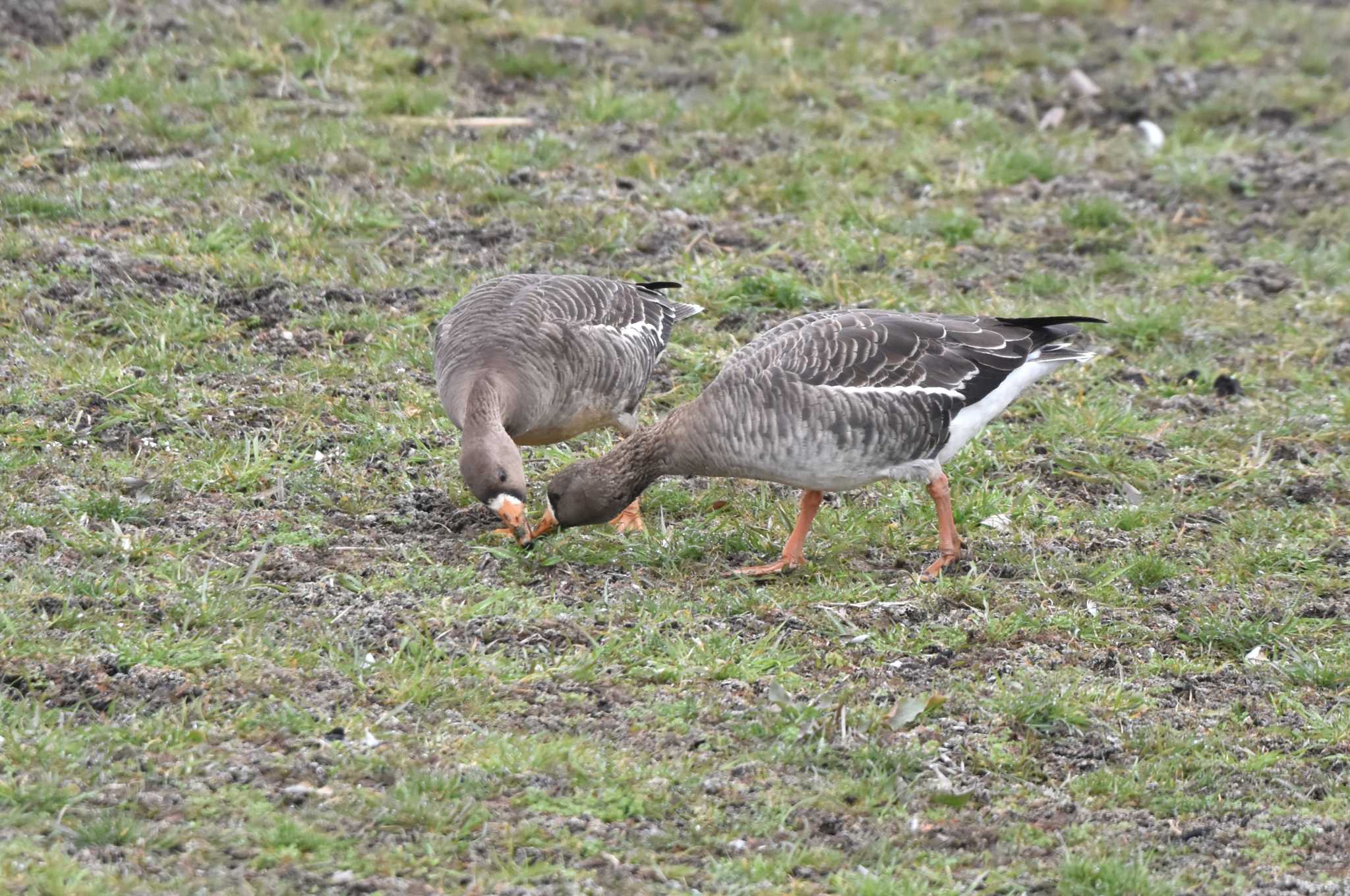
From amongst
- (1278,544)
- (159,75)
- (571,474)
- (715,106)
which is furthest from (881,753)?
(159,75)

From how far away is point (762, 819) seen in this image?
5.34m

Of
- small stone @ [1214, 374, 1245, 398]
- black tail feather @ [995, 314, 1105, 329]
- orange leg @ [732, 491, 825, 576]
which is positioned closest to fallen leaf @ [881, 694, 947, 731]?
orange leg @ [732, 491, 825, 576]

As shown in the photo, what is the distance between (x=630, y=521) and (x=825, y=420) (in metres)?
1.26

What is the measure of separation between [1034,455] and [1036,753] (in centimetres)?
301

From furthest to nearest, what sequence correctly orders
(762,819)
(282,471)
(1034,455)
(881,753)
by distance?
(1034,455)
(282,471)
(881,753)
(762,819)

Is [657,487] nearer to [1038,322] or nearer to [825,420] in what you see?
[825,420]

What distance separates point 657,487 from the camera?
8.28 meters

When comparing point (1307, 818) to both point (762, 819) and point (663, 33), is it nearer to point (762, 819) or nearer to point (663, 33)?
point (762, 819)

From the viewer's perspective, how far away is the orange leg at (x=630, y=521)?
7.72 metres

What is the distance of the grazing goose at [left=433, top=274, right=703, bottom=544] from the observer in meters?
7.00

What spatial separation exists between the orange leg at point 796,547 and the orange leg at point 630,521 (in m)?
0.60

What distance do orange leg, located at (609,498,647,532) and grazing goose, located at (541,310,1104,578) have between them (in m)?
0.46

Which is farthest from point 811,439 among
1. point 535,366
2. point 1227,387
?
point 1227,387

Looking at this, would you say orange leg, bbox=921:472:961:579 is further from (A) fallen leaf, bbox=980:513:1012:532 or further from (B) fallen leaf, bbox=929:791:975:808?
(B) fallen leaf, bbox=929:791:975:808
